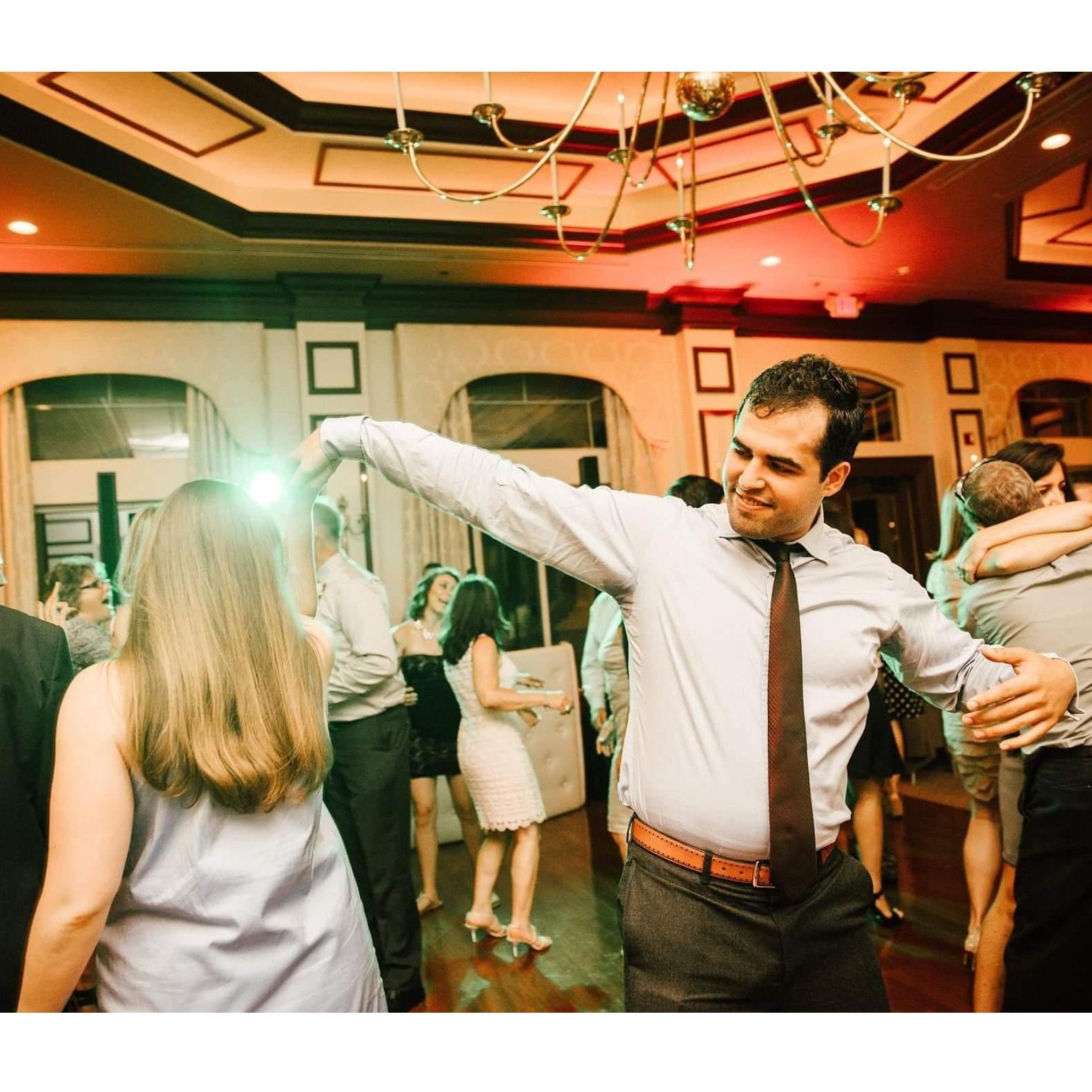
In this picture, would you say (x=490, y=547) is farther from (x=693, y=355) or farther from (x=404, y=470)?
(x=404, y=470)

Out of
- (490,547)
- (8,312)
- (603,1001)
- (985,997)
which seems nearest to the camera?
(985,997)

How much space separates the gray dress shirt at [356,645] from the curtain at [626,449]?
3.08 m

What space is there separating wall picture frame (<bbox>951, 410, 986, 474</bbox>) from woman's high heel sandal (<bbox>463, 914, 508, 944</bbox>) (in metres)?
4.85

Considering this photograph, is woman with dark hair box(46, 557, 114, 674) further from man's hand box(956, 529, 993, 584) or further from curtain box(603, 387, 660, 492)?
curtain box(603, 387, 660, 492)

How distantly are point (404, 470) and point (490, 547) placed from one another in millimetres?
4186

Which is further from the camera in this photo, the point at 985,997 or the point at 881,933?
the point at 881,933

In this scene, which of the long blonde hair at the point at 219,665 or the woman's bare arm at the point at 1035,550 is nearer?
the long blonde hair at the point at 219,665

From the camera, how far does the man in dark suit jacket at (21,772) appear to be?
1295 mm

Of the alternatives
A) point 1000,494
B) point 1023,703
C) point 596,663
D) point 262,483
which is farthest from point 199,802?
point 262,483

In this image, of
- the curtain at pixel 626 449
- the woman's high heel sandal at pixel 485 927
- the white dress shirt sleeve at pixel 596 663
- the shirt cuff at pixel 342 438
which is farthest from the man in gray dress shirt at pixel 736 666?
the curtain at pixel 626 449

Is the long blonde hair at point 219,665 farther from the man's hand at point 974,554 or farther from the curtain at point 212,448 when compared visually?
the curtain at point 212,448
